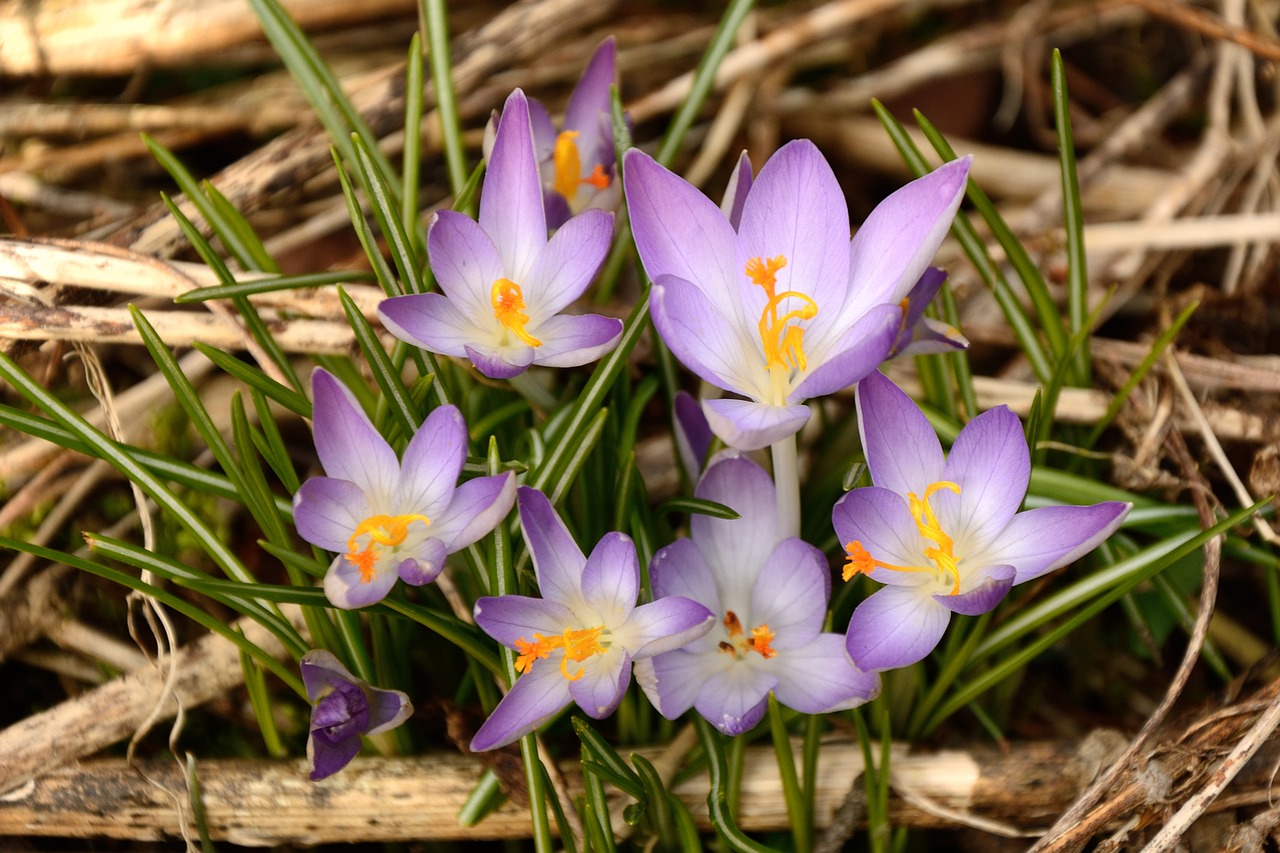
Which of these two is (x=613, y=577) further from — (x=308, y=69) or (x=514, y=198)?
(x=308, y=69)

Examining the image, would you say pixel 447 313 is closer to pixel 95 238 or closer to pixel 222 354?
pixel 222 354

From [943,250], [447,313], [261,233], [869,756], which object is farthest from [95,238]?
[943,250]

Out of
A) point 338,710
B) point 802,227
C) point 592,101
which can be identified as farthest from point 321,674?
point 592,101

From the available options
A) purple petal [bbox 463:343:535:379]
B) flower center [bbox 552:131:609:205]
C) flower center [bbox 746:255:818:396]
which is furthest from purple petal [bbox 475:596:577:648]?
flower center [bbox 552:131:609:205]

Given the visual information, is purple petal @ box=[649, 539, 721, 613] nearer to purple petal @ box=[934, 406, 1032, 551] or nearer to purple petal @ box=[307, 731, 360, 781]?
purple petal @ box=[934, 406, 1032, 551]

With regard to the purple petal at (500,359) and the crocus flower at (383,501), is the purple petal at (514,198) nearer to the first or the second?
the purple petal at (500,359)

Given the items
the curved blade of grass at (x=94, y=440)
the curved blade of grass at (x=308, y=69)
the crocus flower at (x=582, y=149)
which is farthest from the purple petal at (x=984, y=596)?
the curved blade of grass at (x=308, y=69)
